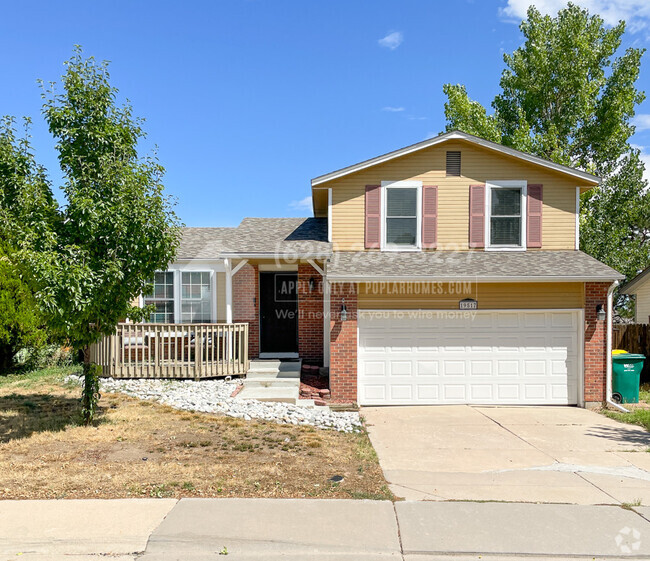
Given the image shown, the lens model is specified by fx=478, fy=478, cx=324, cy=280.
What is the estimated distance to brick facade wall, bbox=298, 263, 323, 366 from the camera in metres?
12.8

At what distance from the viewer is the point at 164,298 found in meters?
13.0

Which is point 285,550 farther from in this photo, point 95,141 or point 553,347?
point 553,347

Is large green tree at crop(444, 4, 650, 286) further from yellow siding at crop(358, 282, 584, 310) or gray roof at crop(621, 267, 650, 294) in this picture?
yellow siding at crop(358, 282, 584, 310)

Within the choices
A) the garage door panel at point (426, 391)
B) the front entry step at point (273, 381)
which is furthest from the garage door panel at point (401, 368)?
the front entry step at point (273, 381)

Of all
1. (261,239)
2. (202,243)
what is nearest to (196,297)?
(202,243)

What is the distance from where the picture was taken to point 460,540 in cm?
430

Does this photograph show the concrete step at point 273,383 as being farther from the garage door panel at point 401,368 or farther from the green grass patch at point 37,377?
the green grass patch at point 37,377

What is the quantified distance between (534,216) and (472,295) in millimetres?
2678

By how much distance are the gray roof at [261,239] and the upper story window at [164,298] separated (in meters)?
0.75

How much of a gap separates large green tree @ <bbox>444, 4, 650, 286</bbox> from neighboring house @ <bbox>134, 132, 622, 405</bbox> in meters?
12.6

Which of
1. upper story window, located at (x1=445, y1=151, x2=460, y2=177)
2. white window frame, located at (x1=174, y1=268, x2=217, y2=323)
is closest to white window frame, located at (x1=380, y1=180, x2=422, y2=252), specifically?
upper story window, located at (x1=445, y1=151, x2=460, y2=177)

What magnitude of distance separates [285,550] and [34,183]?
6.44 metres

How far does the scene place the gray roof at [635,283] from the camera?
19.5m

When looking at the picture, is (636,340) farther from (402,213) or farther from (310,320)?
(310,320)
